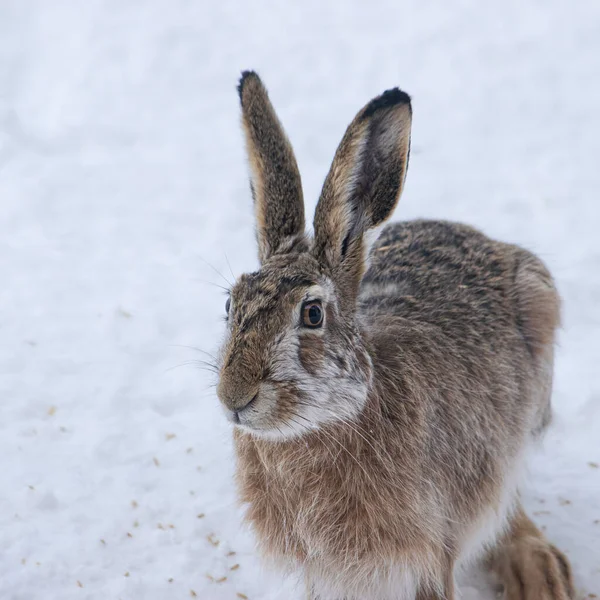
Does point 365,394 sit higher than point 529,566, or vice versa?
point 365,394

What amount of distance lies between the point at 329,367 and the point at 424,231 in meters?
1.53

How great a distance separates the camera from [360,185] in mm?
3238

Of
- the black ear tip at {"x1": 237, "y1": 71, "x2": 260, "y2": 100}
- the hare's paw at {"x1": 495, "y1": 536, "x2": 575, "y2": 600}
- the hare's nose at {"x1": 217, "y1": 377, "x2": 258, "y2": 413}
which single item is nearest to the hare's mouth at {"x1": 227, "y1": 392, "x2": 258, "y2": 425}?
the hare's nose at {"x1": 217, "y1": 377, "x2": 258, "y2": 413}

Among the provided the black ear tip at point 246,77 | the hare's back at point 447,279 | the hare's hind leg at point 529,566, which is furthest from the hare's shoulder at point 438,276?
the hare's hind leg at point 529,566

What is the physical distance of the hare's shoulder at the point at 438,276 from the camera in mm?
3848

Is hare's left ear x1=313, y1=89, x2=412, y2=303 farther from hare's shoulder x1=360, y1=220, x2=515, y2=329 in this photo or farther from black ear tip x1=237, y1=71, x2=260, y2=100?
hare's shoulder x1=360, y1=220, x2=515, y2=329

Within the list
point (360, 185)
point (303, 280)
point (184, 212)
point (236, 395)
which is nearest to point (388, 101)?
point (360, 185)

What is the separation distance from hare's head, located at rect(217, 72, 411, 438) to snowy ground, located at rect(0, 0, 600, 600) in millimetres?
1317

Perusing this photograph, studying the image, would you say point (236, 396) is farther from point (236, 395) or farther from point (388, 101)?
point (388, 101)

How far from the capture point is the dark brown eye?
9.76 ft

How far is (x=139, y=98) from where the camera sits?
23.5ft

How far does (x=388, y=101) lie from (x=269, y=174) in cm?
53

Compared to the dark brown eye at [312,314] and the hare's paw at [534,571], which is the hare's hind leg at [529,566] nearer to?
the hare's paw at [534,571]

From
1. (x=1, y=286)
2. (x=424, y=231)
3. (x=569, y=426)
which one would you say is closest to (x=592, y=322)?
(x=569, y=426)
